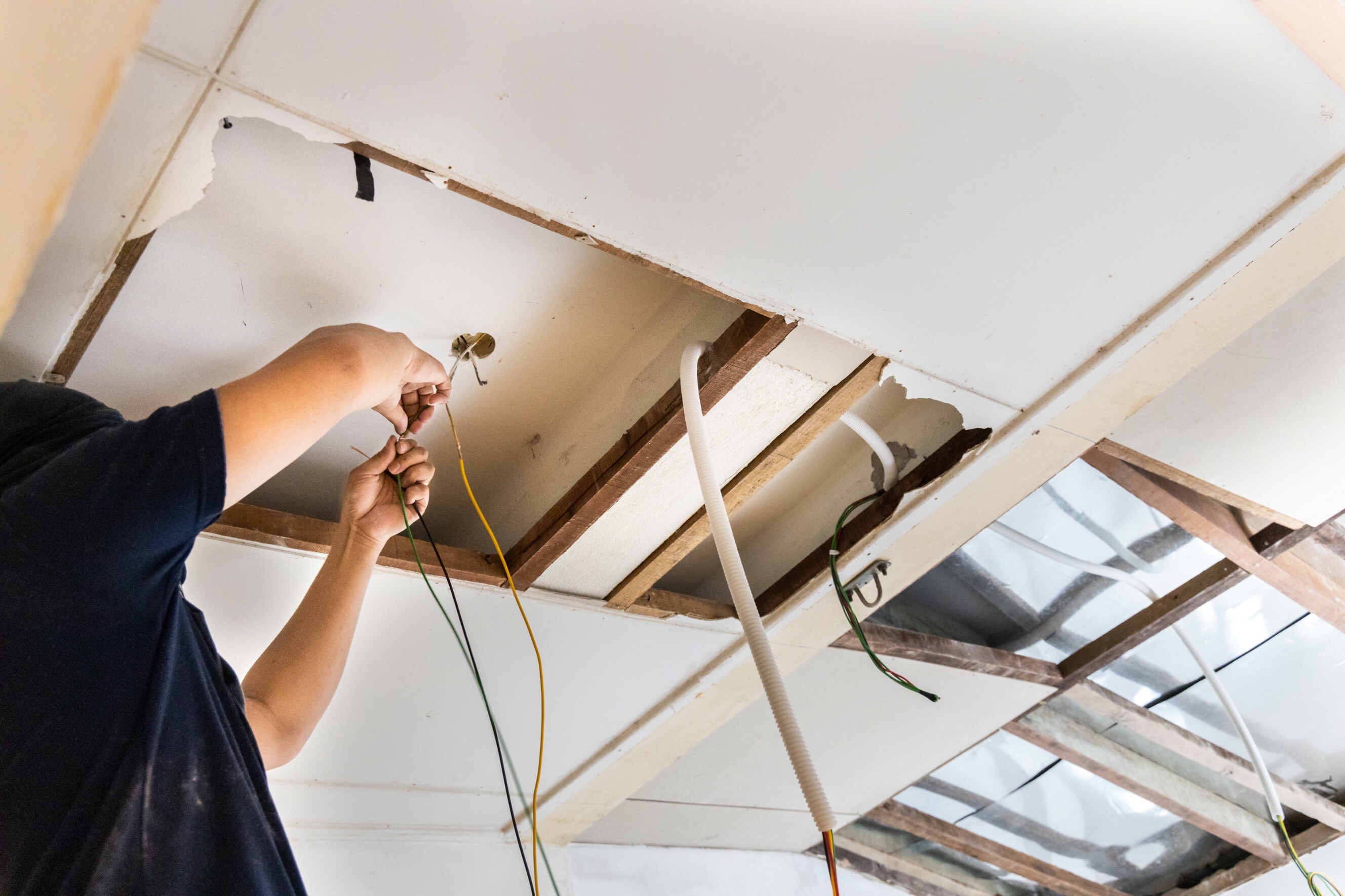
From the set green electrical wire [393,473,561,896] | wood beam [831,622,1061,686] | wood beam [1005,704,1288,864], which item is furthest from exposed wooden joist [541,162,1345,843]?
wood beam [1005,704,1288,864]

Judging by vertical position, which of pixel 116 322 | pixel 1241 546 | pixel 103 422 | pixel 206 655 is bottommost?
pixel 206 655

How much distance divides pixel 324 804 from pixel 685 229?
1.76 metres

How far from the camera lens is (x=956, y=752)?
10.7 feet

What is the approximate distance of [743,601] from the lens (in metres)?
1.41

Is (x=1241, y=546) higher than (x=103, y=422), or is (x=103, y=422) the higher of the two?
(x=1241, y=546)

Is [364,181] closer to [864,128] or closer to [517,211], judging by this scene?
[517,211]

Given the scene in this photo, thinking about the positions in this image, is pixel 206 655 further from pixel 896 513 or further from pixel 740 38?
pixel 896 513

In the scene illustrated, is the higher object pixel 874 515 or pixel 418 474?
pixel 874 515

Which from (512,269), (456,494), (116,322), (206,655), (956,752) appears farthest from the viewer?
(956,752)

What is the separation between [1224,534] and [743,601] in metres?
1.68

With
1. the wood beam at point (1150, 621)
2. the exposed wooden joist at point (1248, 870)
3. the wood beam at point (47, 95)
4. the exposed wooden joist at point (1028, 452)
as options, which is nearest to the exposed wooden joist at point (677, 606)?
the exposed wooden joist at point (1028, 452)

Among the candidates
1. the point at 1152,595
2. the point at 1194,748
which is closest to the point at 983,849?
the point at 1194,748

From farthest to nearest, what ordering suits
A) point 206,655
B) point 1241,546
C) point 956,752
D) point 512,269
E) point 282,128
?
point 956,752, point 1241,546, point 512,269, point 282,128, point 206,655

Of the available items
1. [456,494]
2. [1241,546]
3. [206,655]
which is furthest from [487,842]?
[1241,546]
